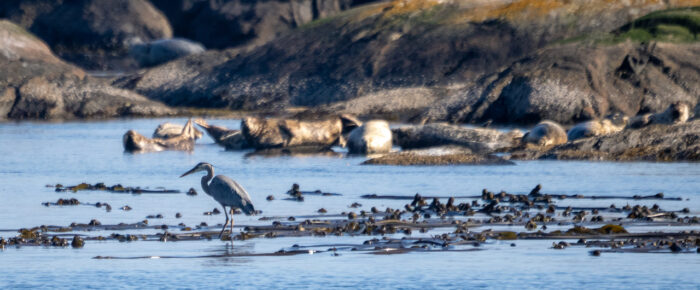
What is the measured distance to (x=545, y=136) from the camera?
33.9 meters

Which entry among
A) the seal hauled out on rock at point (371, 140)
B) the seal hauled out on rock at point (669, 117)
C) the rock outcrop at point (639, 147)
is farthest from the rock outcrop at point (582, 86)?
the rock outcrop at point (639, 147)

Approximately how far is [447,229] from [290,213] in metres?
3.07

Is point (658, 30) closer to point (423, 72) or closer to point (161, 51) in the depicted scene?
point (423, 72)

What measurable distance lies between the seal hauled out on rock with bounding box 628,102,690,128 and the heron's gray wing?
52.2 feet

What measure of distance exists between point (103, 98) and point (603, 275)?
40.8m

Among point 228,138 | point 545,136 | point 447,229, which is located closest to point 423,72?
point 228,138

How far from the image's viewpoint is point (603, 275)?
15.5 m

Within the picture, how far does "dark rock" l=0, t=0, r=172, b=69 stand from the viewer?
87.4 meters

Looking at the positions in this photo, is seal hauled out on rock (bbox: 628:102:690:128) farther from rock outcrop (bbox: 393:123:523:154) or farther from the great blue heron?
the great blue heron

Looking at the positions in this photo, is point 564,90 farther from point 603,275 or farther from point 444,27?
point 603,275

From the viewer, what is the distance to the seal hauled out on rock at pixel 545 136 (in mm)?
33781

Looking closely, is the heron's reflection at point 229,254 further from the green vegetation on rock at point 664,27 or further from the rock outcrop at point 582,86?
the green vegetation on rock at point 664,27

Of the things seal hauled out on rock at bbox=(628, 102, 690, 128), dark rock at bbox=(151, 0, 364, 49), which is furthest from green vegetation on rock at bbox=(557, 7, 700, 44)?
dark rock at bbox=(151, 0, 364, 49)

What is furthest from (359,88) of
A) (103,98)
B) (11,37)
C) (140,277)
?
(140,277)
